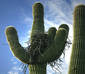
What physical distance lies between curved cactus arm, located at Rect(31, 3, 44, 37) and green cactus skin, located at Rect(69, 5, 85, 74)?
1583 millimetres

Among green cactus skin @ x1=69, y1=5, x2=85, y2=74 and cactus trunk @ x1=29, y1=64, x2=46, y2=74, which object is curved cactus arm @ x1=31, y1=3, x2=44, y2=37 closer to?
cactus trunk @ x1=29, y1=64, x2=46, y2=74

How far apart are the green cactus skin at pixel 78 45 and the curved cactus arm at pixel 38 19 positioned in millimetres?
1583

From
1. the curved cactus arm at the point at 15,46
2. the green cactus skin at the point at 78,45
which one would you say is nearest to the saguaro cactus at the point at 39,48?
the curved cactus arm at the point at 15,46

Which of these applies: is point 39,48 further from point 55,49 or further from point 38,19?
point 38,19

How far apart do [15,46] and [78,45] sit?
2.83 metres

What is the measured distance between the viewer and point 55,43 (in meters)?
8.59

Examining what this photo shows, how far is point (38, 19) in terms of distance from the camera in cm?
960

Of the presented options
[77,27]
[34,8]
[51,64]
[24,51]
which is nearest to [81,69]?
[51,64]

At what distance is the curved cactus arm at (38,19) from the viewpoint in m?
9.48

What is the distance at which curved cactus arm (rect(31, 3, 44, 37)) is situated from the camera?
9477 millimetres

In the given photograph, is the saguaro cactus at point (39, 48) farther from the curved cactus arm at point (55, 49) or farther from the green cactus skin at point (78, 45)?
the green cactus skin at point (78, 45)

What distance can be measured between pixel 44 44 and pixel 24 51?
89cm

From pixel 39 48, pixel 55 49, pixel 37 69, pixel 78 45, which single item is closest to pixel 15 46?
pixel 39 48

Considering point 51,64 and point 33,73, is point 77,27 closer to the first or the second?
point 51,64
